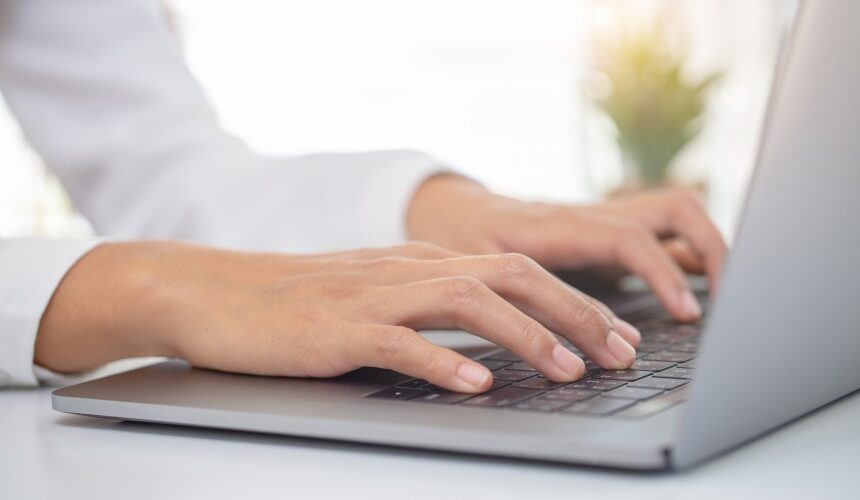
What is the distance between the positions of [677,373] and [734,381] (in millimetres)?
157

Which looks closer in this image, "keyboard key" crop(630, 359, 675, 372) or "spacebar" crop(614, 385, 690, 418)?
"spacebar" crop(614, 385, 690, 418)

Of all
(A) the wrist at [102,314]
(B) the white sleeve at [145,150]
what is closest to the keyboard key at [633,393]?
(A) the wrist at [102,314]

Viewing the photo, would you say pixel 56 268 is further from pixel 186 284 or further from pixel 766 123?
pixel 766 123

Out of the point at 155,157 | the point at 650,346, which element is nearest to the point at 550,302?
Result: the point at 650,346

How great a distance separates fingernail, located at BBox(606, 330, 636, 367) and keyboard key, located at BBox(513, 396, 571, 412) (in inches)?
3.7

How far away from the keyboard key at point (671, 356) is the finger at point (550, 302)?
3 cm

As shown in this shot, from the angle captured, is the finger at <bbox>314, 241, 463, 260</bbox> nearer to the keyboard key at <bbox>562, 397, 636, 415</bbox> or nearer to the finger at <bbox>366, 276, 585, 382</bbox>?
the finger at <bbox>366, 276, 585, 382</bbox>

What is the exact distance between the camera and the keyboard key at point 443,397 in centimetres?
47

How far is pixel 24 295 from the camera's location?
65 cm

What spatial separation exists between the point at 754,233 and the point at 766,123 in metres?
0.04

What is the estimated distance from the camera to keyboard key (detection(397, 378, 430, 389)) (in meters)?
0.52

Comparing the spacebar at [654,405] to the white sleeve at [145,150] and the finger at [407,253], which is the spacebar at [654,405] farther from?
the white sleeve at [145,150]

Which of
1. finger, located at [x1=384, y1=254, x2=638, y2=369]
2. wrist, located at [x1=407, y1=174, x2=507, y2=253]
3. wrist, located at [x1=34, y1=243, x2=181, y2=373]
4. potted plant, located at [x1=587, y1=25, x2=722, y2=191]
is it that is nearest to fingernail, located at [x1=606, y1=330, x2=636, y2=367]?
finger, located at [x1=384, y1=254, x2=638, y2=369]

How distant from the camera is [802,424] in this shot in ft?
1.56
